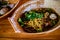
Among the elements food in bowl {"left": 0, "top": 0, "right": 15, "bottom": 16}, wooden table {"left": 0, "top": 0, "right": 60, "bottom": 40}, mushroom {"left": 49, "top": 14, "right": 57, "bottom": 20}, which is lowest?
wooden table {"left": 0, "top": 0, "right": 60, "bottom": 40}

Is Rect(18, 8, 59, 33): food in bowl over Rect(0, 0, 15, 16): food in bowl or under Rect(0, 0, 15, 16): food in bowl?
under

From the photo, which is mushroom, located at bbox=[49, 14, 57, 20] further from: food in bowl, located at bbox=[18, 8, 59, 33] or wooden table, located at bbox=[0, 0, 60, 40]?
wooden table, located at bbox=[0, 0, 60, 40]

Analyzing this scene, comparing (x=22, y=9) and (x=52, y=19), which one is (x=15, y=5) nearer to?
(x=22, y=9)

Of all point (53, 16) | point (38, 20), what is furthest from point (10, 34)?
point (53, 16)

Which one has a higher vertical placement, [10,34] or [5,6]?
[5,6]

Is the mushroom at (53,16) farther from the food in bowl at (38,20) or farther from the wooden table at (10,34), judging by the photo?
the wooden table at (10,34)

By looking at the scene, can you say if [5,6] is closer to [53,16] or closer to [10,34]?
[10,34]

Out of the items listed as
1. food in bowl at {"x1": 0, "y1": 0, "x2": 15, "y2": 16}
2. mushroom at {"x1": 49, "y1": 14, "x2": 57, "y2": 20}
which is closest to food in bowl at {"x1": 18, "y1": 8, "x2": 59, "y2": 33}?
mushroom at {"x1": 49, "y1": 14, "x2": 57, "y2": 20}

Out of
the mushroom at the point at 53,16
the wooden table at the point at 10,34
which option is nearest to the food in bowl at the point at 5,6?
the wooden table at the point at 10,34
